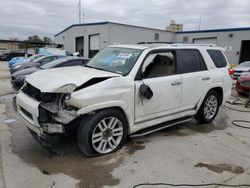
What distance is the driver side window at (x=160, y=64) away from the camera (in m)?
4.15

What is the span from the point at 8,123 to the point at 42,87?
2.34 meters

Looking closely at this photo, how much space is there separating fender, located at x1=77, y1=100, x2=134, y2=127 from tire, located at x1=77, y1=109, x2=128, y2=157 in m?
0.08

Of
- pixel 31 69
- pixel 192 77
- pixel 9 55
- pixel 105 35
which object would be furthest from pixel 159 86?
pixel 9 55

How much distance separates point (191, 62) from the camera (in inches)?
187

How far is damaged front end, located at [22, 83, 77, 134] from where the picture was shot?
322 centimetres

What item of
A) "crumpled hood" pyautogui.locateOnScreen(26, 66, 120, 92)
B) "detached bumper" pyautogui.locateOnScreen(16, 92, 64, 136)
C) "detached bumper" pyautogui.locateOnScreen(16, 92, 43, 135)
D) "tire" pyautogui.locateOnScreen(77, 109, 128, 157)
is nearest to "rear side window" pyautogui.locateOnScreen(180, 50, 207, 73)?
"crumpled hood" pyautogui.locateOnScreen(26, 66, 120, 92)

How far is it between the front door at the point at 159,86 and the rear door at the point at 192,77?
180 mm

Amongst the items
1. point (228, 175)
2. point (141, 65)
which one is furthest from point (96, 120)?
point (228, 175)

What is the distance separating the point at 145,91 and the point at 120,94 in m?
0.45

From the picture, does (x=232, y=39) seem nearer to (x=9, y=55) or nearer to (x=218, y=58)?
(x=218, y=58)

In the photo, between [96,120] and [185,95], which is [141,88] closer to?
[96,120]

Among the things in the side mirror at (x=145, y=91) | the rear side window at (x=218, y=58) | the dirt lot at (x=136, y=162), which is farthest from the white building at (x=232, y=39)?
the side mirror at (x=145, y=91)

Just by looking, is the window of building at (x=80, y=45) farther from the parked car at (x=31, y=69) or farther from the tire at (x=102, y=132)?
Answer: the tire at (x=102, y=132)

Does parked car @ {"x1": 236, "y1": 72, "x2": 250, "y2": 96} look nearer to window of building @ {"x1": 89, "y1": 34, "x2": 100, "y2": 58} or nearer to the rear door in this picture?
the rear door
